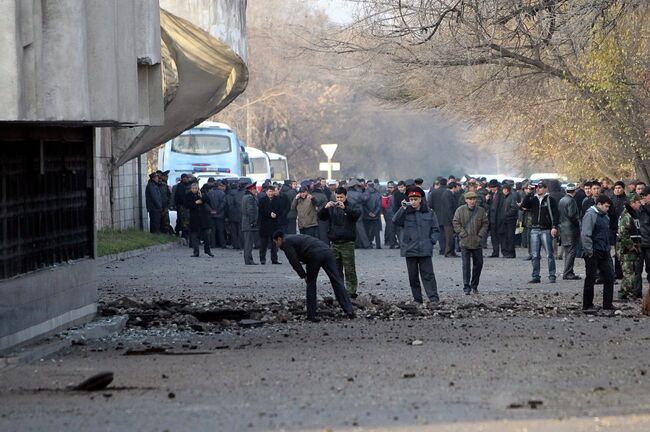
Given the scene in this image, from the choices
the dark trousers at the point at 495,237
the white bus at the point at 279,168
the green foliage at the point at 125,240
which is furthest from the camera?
the white bus at the point at 279,168

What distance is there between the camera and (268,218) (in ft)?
96.1

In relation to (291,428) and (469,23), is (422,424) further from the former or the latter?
(469,23)

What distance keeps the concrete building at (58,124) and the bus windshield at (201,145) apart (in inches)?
1357

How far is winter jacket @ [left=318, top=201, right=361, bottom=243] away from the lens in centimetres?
1989

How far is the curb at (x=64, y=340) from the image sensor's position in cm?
1268

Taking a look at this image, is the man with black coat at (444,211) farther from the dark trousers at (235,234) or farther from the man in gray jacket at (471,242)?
the man in gray jacket at (471,242)

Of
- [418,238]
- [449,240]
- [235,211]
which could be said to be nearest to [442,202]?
[449,240]

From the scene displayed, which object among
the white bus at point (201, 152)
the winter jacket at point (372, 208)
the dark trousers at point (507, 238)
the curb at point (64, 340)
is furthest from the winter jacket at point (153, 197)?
the curb at point (64, 340)

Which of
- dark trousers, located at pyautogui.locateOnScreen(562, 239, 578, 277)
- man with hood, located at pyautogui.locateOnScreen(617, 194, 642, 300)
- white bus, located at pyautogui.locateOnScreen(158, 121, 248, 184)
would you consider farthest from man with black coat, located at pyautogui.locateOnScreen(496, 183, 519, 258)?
white bus, located at pyautogui.locateOnScreen(158, 121, 248, 184)

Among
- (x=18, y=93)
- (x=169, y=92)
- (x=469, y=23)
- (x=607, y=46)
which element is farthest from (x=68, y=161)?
(x=607, y=46)

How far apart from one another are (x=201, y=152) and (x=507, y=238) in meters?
21.8

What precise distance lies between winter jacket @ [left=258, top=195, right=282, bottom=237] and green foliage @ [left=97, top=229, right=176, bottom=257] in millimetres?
3620

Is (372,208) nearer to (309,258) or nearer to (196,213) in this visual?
(196,213)

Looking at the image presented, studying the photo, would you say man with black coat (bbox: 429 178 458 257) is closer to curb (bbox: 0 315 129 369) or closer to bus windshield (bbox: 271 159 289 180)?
curb (bbox: 0 315 129 369)
